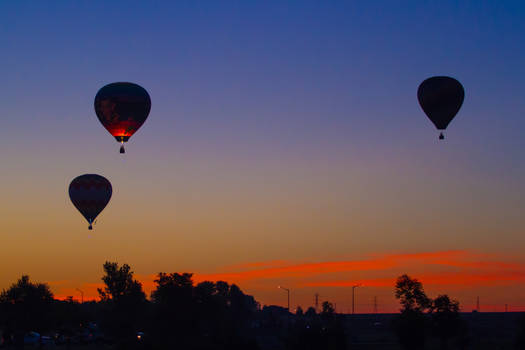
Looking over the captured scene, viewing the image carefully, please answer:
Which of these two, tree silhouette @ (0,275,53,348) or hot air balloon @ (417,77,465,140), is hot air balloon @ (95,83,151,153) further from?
tree silhouette @ (0,275,53,348)

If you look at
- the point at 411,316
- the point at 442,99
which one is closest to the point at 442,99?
the point at 442,99

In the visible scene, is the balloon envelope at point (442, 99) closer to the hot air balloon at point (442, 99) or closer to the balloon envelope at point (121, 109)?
the hot air balloon at point (442, 99)

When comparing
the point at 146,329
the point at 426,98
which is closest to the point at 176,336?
the point at 146,329

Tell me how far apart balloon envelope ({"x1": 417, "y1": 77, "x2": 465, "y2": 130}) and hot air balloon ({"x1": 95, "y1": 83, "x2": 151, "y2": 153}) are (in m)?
20.7

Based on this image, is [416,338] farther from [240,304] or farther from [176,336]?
[240,304]

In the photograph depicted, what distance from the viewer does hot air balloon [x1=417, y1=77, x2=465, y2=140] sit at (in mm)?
52938

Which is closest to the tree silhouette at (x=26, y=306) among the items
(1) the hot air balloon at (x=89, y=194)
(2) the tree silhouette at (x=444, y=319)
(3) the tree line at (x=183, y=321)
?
(3) the tree line at (x=183, y=321)

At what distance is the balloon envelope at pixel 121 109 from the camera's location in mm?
53938

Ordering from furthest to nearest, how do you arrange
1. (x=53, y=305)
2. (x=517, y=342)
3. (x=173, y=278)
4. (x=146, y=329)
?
(x=53, y=305), (x=173, y=278), (x=146, y=329), (x=517, y=342)

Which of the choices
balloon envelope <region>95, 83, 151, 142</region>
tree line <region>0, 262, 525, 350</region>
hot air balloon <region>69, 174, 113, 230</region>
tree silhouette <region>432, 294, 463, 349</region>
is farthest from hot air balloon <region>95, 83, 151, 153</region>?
tree silhouette <region>432, 294, 463, 349</region>

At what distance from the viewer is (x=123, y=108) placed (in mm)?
53938

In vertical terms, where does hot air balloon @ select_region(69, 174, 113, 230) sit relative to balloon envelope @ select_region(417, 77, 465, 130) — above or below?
below

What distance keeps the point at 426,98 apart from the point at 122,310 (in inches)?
1834

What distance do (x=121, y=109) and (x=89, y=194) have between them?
30.7 feet
